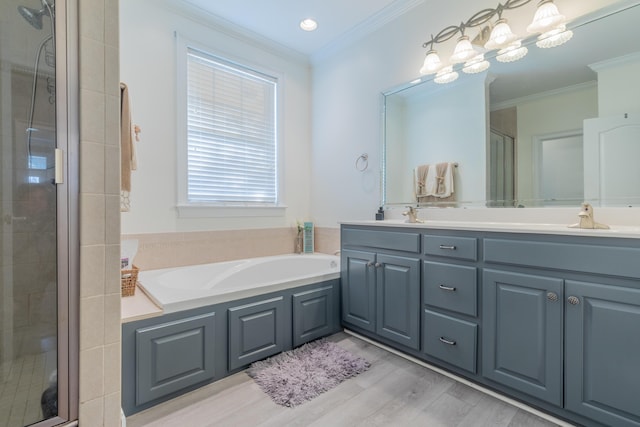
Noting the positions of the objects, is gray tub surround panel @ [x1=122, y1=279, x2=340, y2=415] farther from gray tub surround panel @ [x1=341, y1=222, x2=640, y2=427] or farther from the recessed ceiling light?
the recessed ceiling light

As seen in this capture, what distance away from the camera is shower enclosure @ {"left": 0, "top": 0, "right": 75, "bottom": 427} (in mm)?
915

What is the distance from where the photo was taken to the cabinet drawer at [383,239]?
201cm

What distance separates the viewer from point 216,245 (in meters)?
2.85

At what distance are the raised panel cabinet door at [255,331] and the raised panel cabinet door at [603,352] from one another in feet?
5.36

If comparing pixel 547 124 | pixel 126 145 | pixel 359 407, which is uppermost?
pixel 547 124

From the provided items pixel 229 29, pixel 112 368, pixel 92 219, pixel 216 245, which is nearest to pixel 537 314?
pixel 112 368

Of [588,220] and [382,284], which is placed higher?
[588,220]

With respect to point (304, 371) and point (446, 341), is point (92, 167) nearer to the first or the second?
point (304, 371)

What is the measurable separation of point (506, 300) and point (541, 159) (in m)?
0.96

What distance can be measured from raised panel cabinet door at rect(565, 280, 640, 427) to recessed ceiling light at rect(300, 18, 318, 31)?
2818 mm

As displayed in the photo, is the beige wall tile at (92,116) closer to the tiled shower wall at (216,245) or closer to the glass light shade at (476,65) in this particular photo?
the tiled shower wall at (216,245)

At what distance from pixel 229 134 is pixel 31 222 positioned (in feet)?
7.09

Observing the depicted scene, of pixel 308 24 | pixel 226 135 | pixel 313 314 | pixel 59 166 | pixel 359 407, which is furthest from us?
pixel 226 135

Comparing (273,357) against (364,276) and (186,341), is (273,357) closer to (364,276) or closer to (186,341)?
(186,341)
